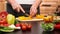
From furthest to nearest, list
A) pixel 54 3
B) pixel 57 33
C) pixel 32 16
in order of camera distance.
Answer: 1. pixel 54 3
2. pixel 32 16
3. pixel 57 33

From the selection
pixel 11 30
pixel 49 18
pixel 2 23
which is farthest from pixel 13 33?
pixel 49 18

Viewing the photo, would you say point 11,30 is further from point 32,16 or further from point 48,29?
point 32,16

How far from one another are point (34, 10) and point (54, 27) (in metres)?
0.94

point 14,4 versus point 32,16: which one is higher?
point 14,4

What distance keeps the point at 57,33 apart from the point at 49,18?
0.28 metres

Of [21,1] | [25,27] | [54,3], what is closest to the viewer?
[25,27]

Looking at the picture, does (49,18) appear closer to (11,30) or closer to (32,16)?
(11,30)

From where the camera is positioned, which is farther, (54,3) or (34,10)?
(54,3)

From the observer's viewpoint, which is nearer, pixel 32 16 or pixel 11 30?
pixel 11 30

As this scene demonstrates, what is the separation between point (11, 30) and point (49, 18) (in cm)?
37

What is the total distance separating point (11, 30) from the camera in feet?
4.50

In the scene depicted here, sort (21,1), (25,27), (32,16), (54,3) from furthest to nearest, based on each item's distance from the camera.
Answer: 1. (54,3)
2. (21,1)
3. (32,16)
4. (25,27)

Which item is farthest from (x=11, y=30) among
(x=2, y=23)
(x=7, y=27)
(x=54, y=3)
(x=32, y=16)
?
(x=54, y=3)

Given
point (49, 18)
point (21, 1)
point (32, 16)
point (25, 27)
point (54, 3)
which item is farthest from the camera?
point (54, 3)
